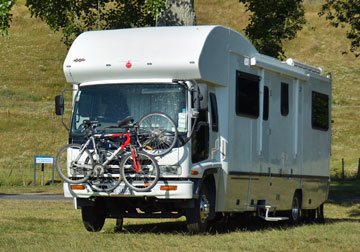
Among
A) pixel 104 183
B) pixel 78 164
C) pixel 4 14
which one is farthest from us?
pixel 4 14

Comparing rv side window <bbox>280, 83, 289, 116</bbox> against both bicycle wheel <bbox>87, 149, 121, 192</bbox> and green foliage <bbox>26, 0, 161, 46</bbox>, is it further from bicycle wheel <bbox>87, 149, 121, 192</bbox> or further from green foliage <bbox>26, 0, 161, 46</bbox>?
green foliage <bbox>26, 0, 161, 46</bbox>

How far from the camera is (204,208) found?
1513cm

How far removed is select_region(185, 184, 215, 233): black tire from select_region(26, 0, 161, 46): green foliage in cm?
782

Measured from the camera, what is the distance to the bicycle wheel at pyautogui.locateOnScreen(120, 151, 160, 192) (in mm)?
14031

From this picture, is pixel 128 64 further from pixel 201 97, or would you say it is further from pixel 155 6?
pixel 155 6

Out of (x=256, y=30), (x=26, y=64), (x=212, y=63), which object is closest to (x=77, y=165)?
(x=212, y=63)

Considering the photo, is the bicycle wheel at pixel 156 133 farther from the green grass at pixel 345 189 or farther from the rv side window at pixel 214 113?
the green grass at pixel 345 189

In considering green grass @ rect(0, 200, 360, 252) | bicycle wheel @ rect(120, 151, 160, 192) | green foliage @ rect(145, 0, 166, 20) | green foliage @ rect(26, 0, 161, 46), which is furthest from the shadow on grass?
green foliage @ rect(26, 0, 161, 46)

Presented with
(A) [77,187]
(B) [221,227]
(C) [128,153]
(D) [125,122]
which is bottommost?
(B) [221,227]

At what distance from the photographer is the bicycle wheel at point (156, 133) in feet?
46.8

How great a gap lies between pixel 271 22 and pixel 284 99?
14.0 meters

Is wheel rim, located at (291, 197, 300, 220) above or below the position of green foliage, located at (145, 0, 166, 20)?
below

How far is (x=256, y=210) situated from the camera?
1716 cm

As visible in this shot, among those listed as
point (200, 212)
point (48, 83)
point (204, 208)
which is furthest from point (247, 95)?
point (48, 83)
